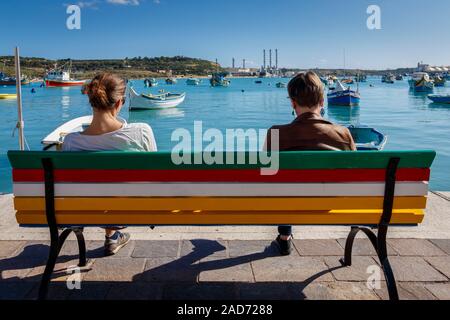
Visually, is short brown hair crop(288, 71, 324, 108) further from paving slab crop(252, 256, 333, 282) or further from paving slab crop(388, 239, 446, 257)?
paving slab crop(388, 239, 446, 257)

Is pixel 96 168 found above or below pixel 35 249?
above

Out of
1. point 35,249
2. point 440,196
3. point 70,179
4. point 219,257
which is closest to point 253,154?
point 70,179

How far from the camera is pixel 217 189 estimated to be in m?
2.70

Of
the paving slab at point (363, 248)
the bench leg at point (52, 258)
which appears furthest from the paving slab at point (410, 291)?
the bench leg at point (52, 258)

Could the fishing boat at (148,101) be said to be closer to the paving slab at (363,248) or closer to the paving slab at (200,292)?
the paving slab at (363,248)

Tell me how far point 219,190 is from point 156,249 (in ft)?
4.59

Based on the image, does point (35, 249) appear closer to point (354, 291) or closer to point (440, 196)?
point (354, 291)

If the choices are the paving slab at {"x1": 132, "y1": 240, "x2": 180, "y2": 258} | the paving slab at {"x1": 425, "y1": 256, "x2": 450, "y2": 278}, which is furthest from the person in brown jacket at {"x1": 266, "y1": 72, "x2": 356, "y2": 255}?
the paving slab at {"x1": 132, "y1": 240, "x2": 180, "y2": 258}

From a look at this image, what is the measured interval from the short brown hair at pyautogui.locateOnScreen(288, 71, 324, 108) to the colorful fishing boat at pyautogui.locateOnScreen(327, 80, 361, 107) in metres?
39.5

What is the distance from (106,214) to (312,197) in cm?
134

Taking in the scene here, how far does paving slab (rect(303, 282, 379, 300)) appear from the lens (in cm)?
298

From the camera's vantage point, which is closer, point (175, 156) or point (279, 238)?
point (175, 156)

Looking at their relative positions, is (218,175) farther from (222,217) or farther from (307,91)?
(307,91)

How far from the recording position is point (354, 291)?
3059 millimetres
